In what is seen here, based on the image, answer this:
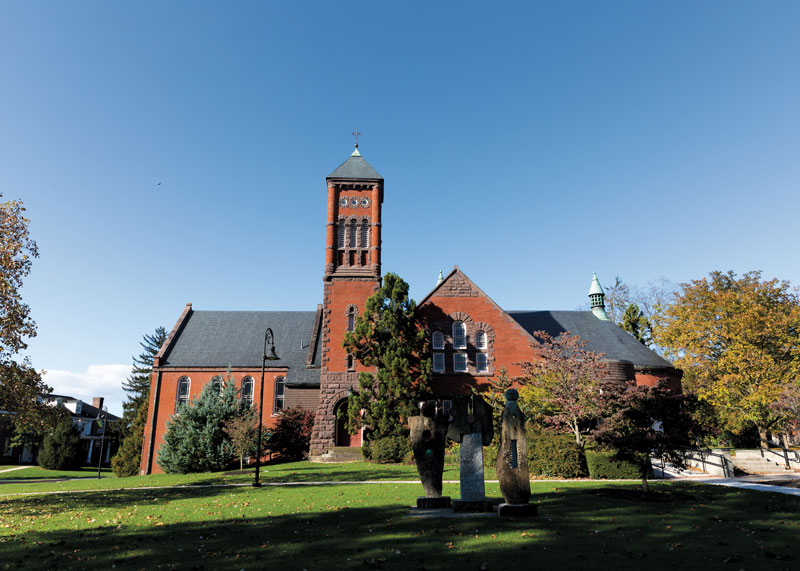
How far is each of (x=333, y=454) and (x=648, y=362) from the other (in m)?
23.3

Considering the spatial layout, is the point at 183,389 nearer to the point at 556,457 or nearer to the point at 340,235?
the point at 340,235

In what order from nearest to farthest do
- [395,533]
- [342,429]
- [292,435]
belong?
[395,533], [342,429], [292,435]

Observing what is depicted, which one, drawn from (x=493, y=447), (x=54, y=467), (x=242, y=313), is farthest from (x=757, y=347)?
(x=54, y=467)

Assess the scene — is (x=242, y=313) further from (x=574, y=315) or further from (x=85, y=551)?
(x=85, y=551)

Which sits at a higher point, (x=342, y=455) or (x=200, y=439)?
(x=200, y=439)

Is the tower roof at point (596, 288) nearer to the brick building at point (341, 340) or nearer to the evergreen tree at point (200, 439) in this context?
the brick building at point (341, 340)

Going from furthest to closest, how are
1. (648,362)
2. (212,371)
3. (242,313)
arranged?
(242,313)
(212,371)
(648,362)

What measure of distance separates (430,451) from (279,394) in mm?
27879

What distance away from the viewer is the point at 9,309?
2056 centimetres

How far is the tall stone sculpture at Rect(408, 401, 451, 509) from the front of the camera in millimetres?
12078

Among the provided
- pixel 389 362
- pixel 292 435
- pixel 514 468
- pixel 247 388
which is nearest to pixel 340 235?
pixel 389 362

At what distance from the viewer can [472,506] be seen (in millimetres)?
11555

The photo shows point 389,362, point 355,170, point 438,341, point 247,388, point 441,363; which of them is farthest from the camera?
point 247,388

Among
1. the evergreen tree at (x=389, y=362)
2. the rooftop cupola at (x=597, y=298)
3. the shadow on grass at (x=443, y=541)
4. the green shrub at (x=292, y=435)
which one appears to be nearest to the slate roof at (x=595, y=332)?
the rooftop cupola at (x=597, y=298)
